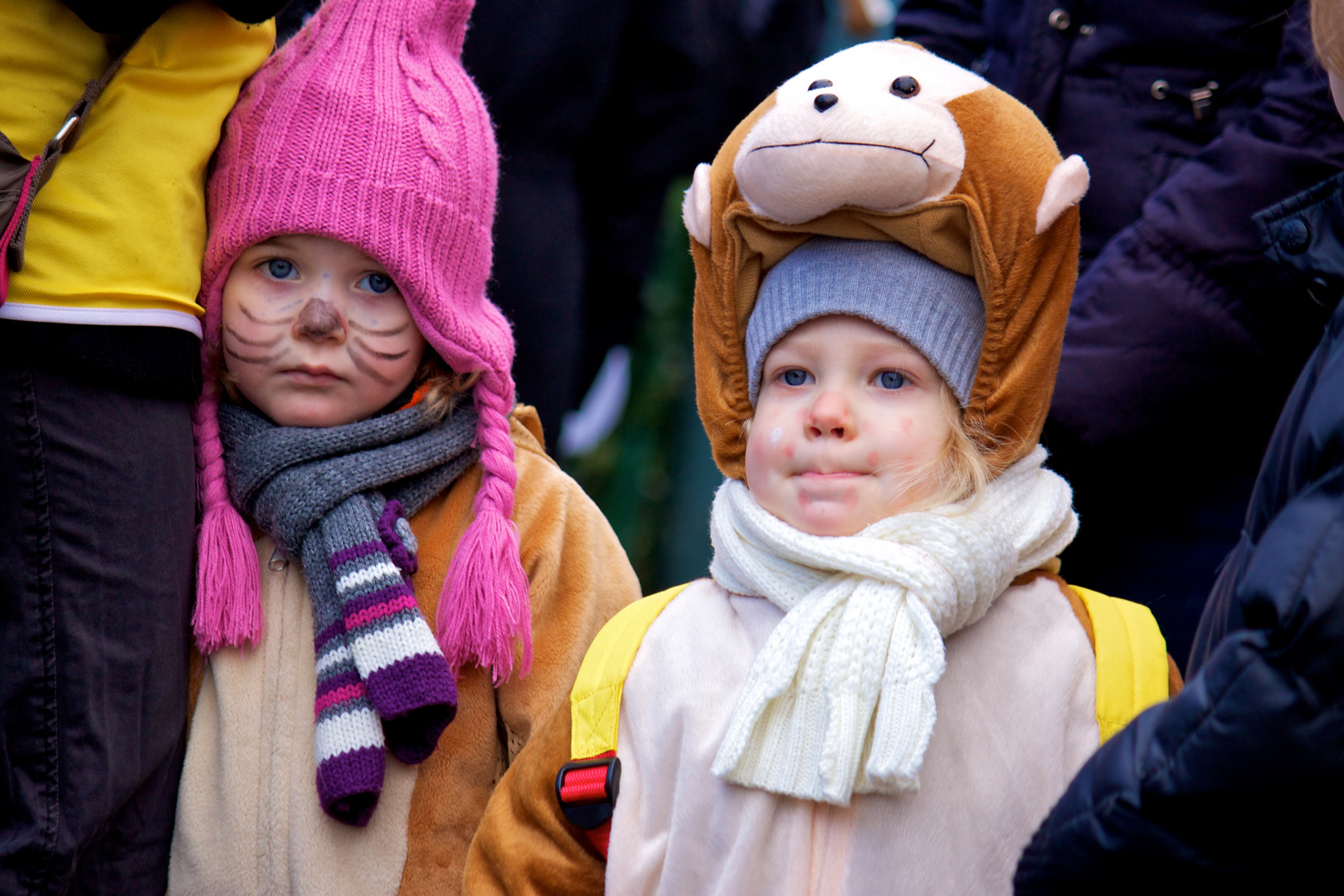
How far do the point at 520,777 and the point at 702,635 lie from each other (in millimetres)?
333

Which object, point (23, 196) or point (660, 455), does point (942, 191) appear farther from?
point (660, 455)

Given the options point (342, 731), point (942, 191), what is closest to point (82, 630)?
point (342, 731)

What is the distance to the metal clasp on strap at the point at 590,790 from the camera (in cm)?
178

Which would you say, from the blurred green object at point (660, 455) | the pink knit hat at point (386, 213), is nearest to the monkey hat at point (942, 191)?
the pink knit hat at point (386, 213)

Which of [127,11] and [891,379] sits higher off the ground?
[127,11]

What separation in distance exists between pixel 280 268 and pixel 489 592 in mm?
619

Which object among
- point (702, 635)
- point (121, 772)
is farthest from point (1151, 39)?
point (121, 772)

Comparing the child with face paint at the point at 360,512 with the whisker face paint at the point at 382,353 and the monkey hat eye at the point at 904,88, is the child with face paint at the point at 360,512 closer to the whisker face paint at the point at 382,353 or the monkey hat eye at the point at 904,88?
the whisker face paint at the point at 382,353

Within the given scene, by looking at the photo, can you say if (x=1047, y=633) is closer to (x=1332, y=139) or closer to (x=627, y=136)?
(x=1332, y=139)

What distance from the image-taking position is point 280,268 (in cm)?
212

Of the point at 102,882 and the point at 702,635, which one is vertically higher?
the point at 702,635

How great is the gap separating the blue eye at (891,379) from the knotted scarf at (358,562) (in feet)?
2.43

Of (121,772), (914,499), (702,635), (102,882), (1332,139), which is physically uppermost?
(1332,139)

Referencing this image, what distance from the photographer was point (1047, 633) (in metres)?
1.76
